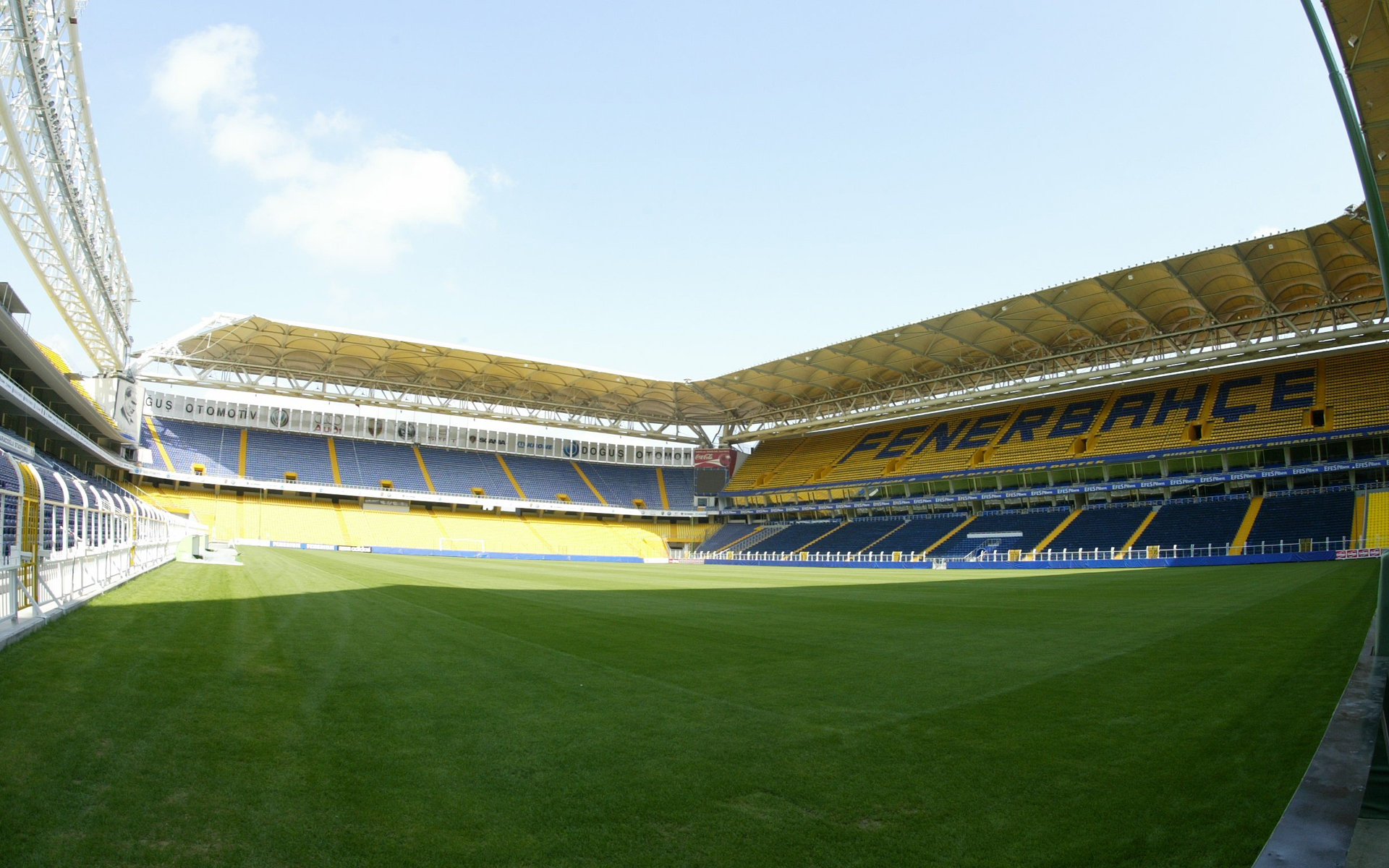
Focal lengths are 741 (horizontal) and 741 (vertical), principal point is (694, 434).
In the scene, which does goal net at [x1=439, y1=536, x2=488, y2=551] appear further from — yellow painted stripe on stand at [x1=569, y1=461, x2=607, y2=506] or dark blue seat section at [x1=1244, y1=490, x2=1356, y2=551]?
dark blue seat section at [x1=1244, y1=490, x2=1356, y2=551]

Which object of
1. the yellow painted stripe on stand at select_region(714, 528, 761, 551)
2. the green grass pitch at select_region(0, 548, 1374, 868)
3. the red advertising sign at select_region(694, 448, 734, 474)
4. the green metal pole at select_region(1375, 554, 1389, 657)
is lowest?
the yellow painted stripe on stand at select_region(714, 528, 761, 551)

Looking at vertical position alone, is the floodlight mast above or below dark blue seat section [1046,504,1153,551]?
above

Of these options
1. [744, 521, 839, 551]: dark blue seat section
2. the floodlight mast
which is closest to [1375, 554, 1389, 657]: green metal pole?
the floodlight mast

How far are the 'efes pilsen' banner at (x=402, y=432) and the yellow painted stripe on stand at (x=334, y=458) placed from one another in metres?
1.35

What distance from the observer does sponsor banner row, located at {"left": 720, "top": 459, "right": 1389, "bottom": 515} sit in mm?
35750

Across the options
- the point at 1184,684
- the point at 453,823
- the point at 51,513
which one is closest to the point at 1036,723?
the point at 1184,684

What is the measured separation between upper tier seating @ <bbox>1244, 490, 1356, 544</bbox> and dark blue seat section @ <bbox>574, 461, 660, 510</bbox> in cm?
4458

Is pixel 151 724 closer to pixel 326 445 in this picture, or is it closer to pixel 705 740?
pixel 705 740

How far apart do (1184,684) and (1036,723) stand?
232 cm

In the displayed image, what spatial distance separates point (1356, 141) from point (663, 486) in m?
65.6

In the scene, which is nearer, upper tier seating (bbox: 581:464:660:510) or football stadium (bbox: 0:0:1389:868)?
football stadium (bbox: 0:0:1389:868)

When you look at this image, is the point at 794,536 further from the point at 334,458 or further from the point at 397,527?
the point at 334,458

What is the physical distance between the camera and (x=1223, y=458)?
39.4 meters

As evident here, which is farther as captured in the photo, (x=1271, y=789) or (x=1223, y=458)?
(x=1223, y=458)
